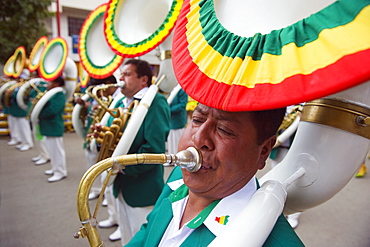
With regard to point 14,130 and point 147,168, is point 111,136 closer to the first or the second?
point 147,168

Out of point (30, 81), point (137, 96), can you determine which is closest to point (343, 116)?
point (137, 96)

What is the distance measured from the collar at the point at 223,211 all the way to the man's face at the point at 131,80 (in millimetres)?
1470

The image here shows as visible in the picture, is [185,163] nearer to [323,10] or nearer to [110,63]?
[323,10]

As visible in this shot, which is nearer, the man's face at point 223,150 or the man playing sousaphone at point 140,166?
the man's face at point 223,150

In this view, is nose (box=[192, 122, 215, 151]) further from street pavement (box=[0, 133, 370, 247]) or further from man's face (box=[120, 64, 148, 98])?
street pavement (box=[0, 133, 370, 247])

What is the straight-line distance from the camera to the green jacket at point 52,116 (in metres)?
3.62

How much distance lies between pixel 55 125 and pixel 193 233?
3629 millimetres

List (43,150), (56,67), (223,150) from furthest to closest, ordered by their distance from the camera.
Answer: (43,150)
(56,67)
(223,150)

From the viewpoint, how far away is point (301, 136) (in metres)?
0.77

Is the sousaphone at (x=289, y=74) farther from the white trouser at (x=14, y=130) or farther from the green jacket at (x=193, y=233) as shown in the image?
the white trouser at (x=14, y=130)

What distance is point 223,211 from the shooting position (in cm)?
72

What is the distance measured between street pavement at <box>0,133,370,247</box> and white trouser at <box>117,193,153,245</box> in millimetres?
454

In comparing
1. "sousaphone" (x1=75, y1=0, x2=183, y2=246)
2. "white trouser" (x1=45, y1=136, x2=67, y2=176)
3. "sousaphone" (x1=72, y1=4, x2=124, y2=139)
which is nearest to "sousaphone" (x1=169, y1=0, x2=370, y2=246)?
"sousaphone" (x1=75, y1=0, x2=183, y2=246)

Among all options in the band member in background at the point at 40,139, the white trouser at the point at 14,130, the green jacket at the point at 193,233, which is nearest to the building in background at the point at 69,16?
the white trouser at the point at 14,130
